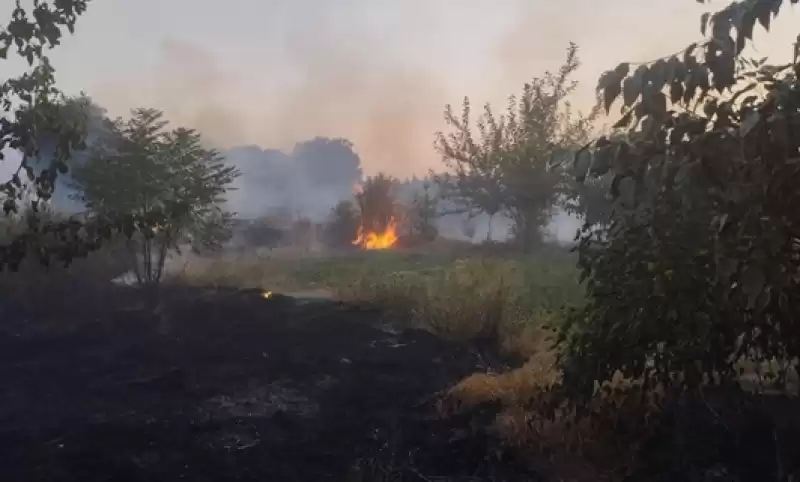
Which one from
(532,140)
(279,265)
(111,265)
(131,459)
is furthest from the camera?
(532,140)

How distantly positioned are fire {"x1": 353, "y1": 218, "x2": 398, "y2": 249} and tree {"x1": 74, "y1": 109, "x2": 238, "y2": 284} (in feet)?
29.0

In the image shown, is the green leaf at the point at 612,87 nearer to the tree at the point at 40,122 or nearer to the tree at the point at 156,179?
the tree at the point at 40,122

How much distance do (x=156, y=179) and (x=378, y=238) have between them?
10.5 metres

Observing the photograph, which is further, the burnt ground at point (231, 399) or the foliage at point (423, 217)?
the foliage at point (423, 217)

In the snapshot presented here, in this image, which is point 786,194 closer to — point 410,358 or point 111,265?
point 410,358

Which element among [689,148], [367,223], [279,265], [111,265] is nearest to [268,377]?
[689,148]

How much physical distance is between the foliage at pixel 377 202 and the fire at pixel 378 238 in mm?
106

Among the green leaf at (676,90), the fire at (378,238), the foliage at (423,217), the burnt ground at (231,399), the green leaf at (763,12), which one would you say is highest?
the foliage at (423,217)

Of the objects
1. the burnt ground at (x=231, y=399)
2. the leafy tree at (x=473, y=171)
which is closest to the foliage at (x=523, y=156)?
the leafy tree at (x=473, y=171)

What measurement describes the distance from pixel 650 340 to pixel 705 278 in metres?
0.32

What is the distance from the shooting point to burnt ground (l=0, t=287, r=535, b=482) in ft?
13.3

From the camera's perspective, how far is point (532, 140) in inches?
718

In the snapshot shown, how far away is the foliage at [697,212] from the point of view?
1.94m

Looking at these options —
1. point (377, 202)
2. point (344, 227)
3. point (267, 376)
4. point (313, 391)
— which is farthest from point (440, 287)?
point (344, 227)
